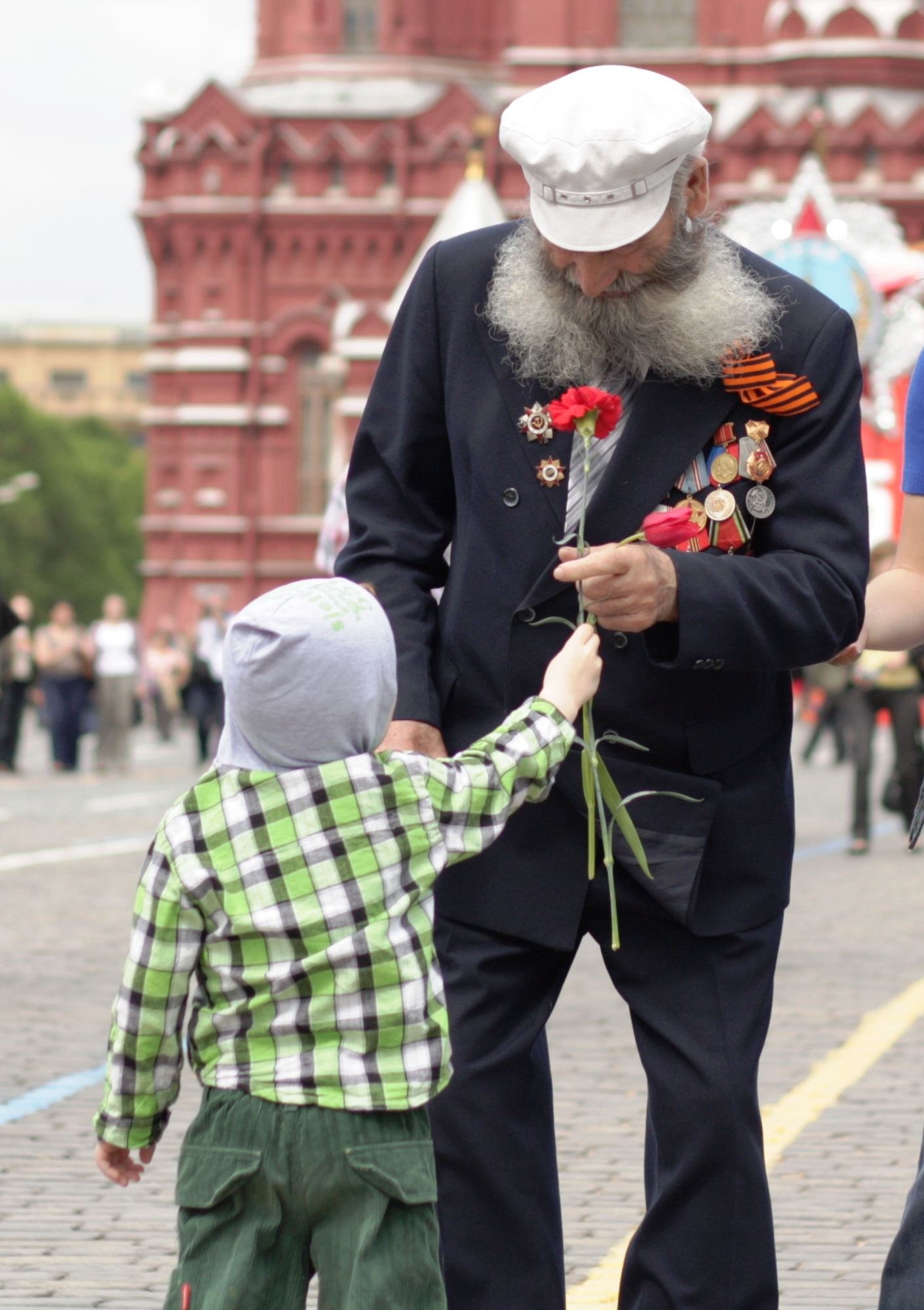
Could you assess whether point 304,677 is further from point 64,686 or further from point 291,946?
point 64,686

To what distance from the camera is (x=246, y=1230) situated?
2.95 m

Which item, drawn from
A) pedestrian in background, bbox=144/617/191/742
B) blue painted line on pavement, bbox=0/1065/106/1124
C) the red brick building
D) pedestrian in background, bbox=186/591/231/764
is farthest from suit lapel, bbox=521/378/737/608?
the red brick building

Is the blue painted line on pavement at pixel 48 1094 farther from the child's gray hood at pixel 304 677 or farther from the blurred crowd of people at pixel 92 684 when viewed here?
the blurred crowd of people at pixel 92 684

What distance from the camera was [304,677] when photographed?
2.97 meters

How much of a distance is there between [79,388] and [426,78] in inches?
2888

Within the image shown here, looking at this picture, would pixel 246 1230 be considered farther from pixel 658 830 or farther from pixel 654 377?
pixel 654 377

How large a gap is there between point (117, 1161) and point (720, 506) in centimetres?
116

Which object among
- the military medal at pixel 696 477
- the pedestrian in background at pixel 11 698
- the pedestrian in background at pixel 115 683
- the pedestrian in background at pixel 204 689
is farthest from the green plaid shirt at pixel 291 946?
the pedestrian in background at pixel 204 689

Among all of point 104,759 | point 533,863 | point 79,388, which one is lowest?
point 79,388

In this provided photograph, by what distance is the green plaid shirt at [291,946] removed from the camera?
9.71ft

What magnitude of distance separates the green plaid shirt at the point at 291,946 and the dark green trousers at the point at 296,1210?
4 cm

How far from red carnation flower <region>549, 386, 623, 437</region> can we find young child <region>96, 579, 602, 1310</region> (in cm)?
40

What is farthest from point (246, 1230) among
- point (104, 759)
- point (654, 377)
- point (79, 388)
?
point (79, 388)

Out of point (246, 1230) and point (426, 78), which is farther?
point (426, 78)
